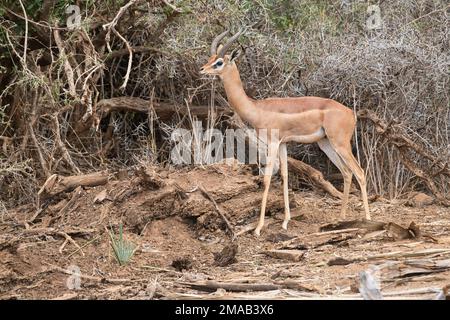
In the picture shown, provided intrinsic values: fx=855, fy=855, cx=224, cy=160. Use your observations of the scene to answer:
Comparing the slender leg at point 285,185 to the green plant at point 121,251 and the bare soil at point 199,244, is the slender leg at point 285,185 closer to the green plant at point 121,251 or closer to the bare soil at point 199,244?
the bare soil at point 199,244

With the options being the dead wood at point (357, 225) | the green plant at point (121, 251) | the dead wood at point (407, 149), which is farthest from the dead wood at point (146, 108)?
the green plant at point (121, 251)

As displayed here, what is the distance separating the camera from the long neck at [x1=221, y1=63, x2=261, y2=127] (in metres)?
8.92

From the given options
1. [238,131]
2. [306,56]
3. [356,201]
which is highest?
[306,56]

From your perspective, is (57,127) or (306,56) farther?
(306,56)

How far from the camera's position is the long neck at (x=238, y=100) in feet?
29.3

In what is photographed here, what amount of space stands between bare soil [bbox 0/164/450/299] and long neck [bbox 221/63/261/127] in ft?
1.94

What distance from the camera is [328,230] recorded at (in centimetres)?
813

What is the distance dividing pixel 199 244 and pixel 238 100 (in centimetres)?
178

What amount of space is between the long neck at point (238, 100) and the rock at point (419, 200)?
2.11m

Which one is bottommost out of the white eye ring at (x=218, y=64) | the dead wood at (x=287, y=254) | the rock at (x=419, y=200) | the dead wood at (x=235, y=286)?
the rock at (x=419, y=200)

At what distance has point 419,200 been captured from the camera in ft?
31.9

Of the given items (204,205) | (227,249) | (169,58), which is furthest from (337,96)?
(227,249)
